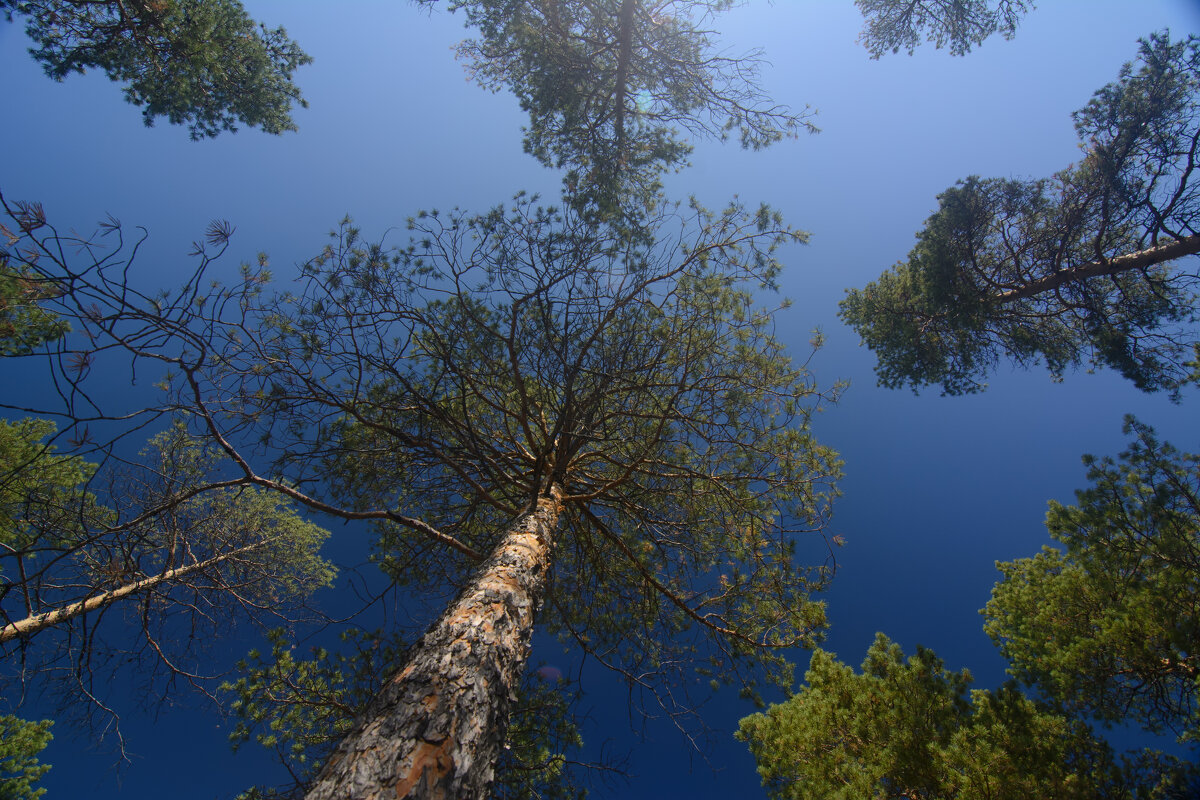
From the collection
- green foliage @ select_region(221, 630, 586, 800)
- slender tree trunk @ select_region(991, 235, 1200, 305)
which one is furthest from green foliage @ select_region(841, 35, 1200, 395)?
green foliage @ select_region(221, 630, 586, 800)


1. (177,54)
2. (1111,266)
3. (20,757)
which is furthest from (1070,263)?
(20,757)

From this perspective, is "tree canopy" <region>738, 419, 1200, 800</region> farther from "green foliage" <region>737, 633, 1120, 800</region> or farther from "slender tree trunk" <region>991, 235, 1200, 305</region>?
"slender tree trunk" <region>991, 235, 1200, 305</region>

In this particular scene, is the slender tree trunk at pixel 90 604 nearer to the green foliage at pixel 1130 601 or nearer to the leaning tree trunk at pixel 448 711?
the leaning tree trunk at pixel 448 711

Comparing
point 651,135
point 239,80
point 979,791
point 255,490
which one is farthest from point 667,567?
point 239,80

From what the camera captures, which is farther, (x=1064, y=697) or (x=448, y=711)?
(x=1064, y=697)

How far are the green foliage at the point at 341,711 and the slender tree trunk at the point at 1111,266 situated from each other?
826 centimetres

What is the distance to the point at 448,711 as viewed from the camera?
186 cm

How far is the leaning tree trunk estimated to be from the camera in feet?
5.17

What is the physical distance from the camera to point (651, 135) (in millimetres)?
6301

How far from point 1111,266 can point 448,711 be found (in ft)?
31.0

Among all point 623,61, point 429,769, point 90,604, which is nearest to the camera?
point 429,769

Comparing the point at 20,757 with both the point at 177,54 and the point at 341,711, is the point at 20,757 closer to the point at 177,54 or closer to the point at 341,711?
the point at 341,711

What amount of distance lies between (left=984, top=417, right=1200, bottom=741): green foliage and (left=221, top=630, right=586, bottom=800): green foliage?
5.02 metres

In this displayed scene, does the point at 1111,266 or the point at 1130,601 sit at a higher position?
the point at 1111,266
